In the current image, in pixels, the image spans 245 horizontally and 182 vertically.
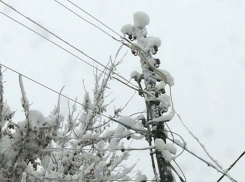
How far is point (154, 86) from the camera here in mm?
4930

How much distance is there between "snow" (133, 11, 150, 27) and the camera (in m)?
5.38

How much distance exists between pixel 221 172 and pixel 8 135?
2.73 metres

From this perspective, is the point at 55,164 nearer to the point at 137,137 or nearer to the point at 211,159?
the point at 137,137

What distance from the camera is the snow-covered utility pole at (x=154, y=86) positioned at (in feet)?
14.0

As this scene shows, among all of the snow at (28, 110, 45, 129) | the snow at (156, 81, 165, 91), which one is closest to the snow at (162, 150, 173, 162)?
the snow at (156, 81, 165, 91)

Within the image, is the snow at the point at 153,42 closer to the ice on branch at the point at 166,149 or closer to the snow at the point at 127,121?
the snow at the point at 127,121

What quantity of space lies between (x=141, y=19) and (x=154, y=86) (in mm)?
1233

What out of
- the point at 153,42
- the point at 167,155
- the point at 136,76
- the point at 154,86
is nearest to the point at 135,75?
the point at 136,76

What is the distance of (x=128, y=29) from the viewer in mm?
5371

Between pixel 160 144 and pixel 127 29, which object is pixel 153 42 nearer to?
pixel 127 29

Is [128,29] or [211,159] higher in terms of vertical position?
[128,29]

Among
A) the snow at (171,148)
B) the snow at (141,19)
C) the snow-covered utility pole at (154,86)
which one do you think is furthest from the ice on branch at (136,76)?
the snow at (171,148)

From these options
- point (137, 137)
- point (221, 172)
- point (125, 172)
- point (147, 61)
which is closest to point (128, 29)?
point (147, 61)

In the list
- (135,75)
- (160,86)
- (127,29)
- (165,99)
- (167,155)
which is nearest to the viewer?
(167,155)
